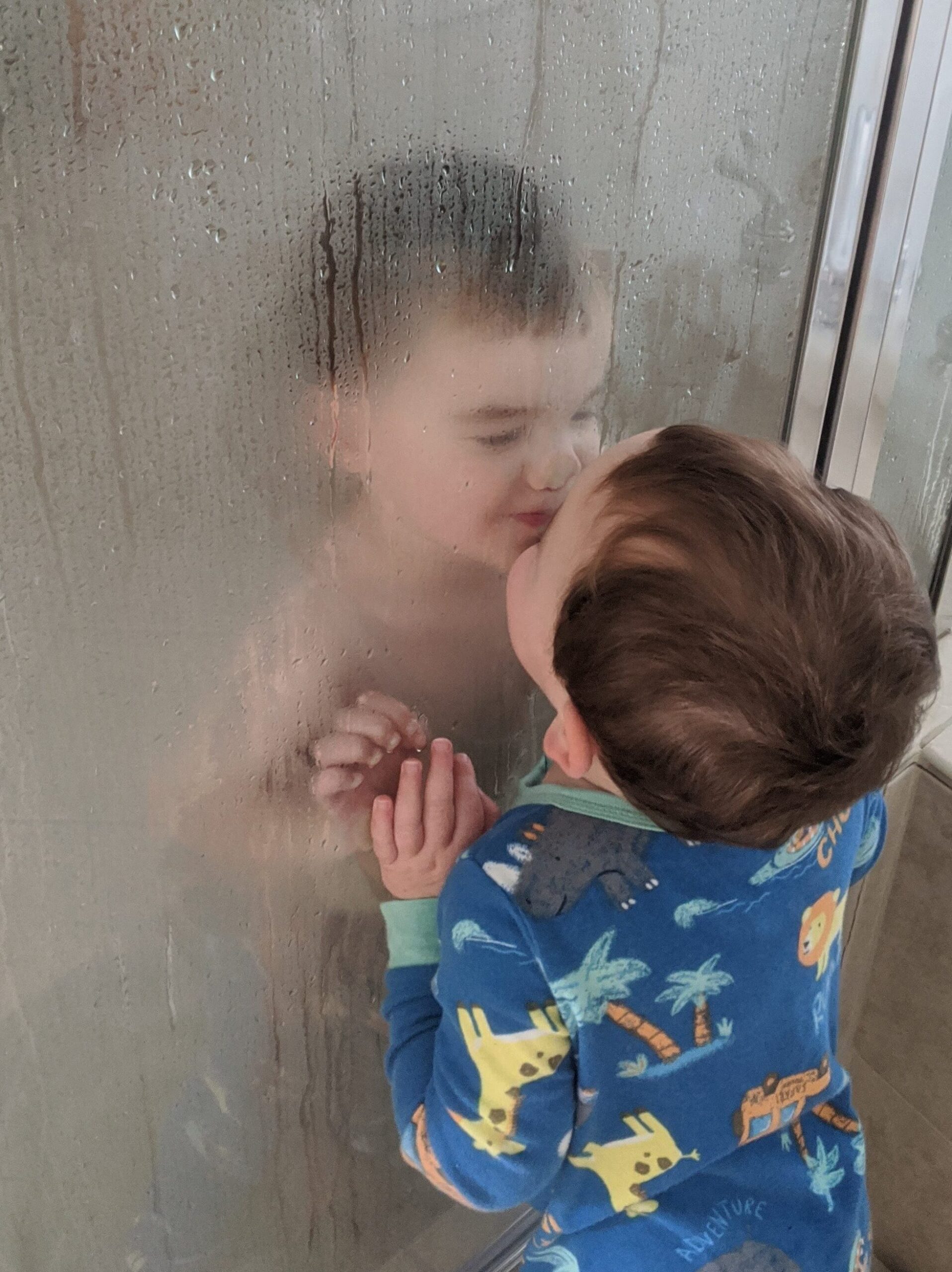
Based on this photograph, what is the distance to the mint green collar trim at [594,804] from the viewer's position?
0.62 metres

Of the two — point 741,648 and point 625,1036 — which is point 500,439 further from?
point 625,1036

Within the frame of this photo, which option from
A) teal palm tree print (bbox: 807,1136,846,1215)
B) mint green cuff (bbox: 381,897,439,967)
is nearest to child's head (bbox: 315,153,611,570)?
mint green cuff (bbox: 381,897,439,967)

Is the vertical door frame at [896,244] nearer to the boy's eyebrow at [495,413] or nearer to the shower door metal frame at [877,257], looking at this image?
the shower door metal frame at [877,257]

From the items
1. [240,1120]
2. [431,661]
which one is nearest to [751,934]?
[431,661]

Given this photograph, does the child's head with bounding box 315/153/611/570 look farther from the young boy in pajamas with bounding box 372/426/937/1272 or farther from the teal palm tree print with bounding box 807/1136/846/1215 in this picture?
the teal palm tree print with bounding box 807/1136/846/1215

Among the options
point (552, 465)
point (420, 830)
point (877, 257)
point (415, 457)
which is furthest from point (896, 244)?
point (420, 830)

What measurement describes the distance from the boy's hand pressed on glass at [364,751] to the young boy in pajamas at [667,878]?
0.05 ft

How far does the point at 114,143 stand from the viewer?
41 centimetres

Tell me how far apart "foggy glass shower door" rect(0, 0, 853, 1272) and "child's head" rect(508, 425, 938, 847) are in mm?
133

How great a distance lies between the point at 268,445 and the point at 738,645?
257 mm

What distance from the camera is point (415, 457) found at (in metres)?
0.60

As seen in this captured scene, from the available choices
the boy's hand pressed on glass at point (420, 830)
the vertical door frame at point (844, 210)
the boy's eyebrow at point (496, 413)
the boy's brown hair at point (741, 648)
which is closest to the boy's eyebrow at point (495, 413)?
the boy's eyebrow at point (496, 413)

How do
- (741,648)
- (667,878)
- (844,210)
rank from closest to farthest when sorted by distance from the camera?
(741,648)
(667,878)
(844,210)

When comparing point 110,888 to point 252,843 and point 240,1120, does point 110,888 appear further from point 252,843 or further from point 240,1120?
point 240,1120
